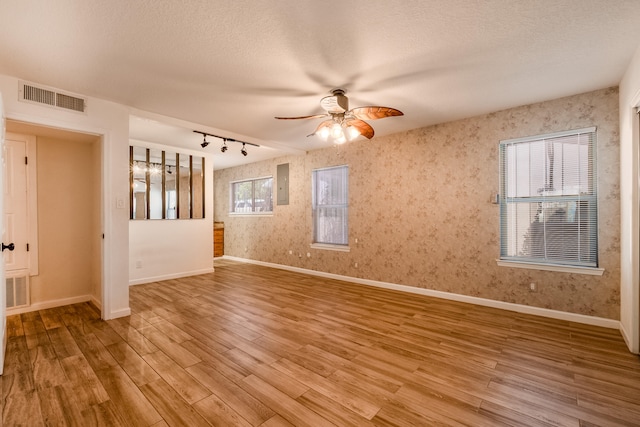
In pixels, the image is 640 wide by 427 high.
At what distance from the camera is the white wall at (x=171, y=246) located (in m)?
5.11

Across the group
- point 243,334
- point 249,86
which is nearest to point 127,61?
point 249,86

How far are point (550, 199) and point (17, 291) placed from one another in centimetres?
682

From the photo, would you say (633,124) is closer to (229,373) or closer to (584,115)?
(584,115)

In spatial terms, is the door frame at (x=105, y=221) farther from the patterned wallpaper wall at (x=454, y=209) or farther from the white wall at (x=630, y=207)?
the white wall at (x=630, y=207)

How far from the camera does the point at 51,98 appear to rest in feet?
9.81

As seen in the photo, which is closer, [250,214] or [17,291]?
[17,291]

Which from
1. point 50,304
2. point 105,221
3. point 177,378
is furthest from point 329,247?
point 50,304

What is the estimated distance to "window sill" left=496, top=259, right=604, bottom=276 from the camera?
313cm

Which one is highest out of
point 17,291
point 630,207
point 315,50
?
point 315,50

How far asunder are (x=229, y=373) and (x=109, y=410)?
754 mm

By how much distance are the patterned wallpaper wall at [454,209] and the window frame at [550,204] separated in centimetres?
7

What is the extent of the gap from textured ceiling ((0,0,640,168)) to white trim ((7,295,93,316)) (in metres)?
2.82

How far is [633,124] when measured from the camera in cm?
251

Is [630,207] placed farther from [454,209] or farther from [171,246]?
[171,246]
